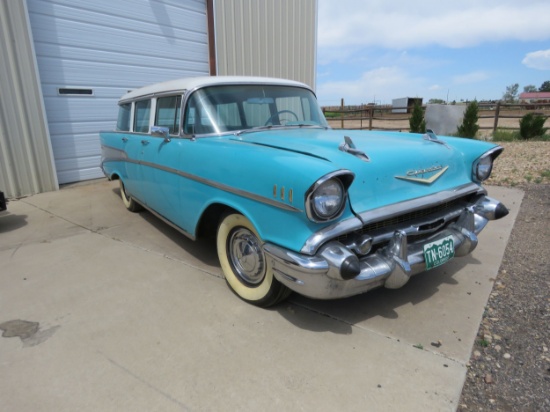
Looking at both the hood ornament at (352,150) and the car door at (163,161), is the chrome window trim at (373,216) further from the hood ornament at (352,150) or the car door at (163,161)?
the car door at (163,161)

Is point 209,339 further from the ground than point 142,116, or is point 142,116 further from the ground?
point 142,116

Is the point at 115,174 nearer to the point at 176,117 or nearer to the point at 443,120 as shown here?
the point at 176,117

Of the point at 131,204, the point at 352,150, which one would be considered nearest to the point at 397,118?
the point at 131,204

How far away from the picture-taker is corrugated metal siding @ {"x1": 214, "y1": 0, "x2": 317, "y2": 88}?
8250 millimetres

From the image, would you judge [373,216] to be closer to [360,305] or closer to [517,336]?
[360,305]

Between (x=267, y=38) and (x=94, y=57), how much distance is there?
4.07m

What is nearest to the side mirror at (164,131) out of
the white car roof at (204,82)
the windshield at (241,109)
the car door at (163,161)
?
the car door at (163,161)

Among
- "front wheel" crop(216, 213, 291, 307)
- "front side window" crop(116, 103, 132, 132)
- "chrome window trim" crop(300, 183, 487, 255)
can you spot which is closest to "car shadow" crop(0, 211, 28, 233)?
"front side window" crop(116, 103, 132, 132)

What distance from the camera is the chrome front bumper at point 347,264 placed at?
1.89 meters

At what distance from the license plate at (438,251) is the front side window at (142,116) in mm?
2874

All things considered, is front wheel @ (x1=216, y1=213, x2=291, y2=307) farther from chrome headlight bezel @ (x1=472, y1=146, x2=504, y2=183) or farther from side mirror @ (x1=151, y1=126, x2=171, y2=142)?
chrome headlight bezel @ (x1=472, y1=146, x2=504, y2=183)

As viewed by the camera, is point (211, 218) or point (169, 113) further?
point (169, 113)

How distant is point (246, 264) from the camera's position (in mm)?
2531

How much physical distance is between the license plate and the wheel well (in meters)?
1.30
